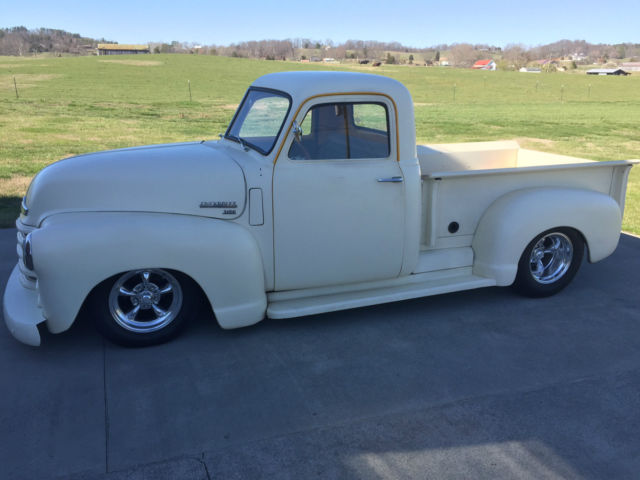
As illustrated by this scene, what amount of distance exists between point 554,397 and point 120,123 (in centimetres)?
1895

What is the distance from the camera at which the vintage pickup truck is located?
3.69 metres

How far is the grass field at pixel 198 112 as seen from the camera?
14250 mm

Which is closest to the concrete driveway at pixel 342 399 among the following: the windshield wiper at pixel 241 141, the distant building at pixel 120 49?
the windshield wiper at pixel 241 141

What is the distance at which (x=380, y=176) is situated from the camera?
165 inches

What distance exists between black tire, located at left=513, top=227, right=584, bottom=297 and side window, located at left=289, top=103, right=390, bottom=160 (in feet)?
5.36

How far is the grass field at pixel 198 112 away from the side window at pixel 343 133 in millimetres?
4422

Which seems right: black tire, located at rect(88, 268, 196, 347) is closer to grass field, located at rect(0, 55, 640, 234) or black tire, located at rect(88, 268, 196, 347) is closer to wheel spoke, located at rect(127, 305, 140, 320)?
wheel spoke, located at rect(127, 305, 140, 320)

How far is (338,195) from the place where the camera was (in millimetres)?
4102

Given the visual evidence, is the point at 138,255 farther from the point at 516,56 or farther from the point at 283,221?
the point at 516,56

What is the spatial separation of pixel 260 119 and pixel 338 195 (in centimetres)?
91

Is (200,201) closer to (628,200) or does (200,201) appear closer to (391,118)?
(391,118)

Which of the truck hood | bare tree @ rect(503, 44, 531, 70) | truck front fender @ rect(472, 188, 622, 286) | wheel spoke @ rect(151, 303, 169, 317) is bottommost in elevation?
wheel spoke @ rect(151, 303, 169, 317)

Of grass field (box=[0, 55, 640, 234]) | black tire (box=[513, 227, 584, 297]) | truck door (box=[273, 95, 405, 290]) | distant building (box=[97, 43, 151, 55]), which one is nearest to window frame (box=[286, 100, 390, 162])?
truck door (box=[273, 95, 405, 290])

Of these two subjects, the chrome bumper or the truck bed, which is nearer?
the chrome bumper
